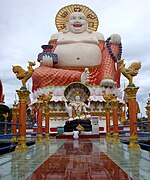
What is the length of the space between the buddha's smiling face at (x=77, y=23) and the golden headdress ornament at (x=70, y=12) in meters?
1.48

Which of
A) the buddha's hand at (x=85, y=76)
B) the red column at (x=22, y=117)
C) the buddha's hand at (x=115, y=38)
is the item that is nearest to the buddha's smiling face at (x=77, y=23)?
the buddha's hand at (x=115, y=38)

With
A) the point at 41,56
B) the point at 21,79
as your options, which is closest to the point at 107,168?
the point at 21,79

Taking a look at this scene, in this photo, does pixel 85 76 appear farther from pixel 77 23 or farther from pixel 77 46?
pixel 77 23

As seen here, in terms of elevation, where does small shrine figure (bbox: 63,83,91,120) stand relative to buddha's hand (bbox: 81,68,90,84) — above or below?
below

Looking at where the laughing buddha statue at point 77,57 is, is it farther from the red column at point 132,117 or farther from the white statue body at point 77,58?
the red column at point 132,117

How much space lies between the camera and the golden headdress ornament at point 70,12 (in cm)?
2170

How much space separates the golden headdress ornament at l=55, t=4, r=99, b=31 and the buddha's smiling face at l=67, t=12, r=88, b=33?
58.4 inches

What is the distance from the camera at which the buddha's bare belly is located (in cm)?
1936

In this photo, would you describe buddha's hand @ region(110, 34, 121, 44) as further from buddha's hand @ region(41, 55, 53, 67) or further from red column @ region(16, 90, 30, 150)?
red column @ region(16, 90, 30, 150)

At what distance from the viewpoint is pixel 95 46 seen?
65.2 ft

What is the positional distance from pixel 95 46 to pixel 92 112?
5962mm

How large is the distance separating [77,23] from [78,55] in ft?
9.83

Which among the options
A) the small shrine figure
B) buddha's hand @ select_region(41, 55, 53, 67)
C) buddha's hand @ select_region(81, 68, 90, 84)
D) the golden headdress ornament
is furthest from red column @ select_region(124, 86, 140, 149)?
the golden headdress ornament

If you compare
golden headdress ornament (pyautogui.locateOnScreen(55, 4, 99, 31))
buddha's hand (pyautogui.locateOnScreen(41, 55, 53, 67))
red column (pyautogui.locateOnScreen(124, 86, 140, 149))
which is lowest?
red column (pyautogui.locateOnScreen(124, 86, 140, 149))
